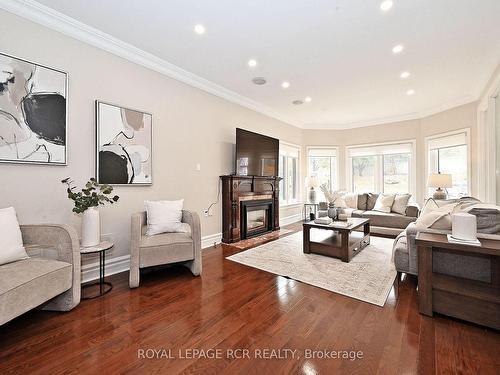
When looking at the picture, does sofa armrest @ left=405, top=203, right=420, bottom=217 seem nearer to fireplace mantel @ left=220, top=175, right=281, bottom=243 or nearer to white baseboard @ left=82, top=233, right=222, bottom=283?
fireplace mantel @ left=220, top=175, right=281, bottom=243

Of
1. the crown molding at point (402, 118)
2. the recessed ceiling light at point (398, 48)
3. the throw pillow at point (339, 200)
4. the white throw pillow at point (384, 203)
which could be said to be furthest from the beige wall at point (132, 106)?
the recessed ceiling light at point (398, 48)

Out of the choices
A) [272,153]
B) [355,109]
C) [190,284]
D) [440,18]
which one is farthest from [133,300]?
[355,109]

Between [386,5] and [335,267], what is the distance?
2.90 m

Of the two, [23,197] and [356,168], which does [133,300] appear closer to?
[23,197]

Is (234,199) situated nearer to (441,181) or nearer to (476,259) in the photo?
(476,259)

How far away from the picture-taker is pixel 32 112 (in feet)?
7.45

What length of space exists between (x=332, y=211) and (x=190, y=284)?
96.0 inches

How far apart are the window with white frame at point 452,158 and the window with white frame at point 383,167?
404mm

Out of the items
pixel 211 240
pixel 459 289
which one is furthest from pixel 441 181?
pixel 211 240

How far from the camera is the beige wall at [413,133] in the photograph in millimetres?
4549

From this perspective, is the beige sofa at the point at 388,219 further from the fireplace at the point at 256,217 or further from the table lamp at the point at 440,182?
the fireplace at the point at 256,217

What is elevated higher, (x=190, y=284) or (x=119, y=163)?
(x=119, y=163)

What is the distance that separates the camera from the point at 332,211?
3.74 meters

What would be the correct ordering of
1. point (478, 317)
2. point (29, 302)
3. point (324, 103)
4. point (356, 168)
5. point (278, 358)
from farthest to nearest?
point (356, 168) → point (324, 103) → point (478, 317) → point (29, 302) → point (278, 358)
